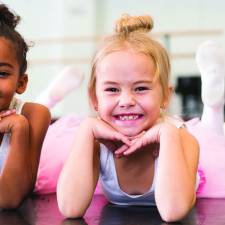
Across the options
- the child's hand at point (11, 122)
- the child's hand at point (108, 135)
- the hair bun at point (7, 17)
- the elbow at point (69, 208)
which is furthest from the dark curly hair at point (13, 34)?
the elbow at point (69, 208)

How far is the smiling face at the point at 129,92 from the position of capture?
0.92 meters

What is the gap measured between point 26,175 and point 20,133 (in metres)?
0.08

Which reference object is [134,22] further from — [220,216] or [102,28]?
[102,28]

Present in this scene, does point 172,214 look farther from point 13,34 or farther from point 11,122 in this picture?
point 13,34

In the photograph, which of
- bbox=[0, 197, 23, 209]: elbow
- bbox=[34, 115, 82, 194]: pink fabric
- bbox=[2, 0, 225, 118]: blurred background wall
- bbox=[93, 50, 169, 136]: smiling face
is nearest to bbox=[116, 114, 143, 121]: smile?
bbox=[93, 50, 169, 136]: smiling face

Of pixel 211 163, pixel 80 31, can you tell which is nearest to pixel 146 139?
pixel 211 163

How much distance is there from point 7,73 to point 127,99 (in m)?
0.29

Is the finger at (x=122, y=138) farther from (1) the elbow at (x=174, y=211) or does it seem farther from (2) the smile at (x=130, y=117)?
(1) the elbow at (x=174, y=211)

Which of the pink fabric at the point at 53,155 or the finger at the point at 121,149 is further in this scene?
the pink fabric at the point at 53,155

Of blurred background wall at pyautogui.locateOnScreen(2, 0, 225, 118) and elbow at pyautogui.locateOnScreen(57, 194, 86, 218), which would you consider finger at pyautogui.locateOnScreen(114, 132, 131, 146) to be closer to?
elbow at pyautogui.locateOnScreen(57, 194, 86, 218)

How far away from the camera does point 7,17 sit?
3.69 ft

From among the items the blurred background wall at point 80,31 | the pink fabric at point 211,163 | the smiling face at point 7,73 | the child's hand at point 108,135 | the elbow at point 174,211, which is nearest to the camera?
the elbow at point 174,211

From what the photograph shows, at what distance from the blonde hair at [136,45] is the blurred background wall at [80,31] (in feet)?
13.1

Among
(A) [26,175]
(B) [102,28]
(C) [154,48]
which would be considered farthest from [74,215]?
(B) [102,28]
